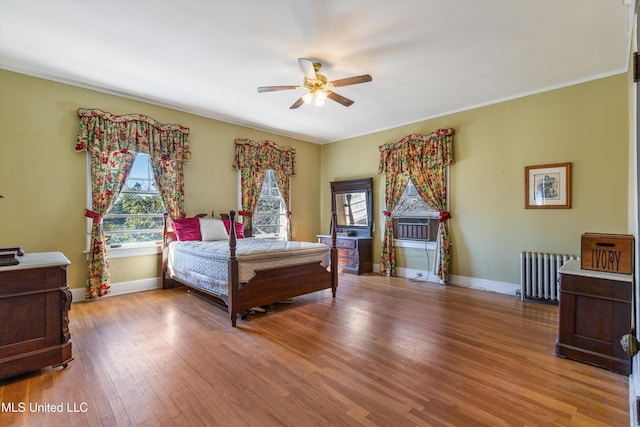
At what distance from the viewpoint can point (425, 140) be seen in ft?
16.5

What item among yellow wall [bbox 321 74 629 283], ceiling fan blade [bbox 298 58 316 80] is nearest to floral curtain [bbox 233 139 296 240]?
yellow wall [bbox 321 74 629 283]

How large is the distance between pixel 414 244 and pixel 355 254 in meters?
1.12

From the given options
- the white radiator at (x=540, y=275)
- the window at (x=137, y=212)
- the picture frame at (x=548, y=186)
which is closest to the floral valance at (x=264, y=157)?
the window at (x=137, y=212)

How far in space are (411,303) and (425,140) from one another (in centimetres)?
280

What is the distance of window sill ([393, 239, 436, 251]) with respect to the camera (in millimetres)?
5086

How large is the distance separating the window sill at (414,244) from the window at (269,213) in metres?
2.34

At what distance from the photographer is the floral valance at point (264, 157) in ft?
17.7

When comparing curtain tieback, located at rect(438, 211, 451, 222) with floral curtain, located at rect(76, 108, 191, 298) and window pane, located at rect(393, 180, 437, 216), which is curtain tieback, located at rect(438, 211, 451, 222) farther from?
floral curtain, located at rect(76, 108, 191, 298)

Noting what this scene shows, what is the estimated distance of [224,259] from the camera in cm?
320

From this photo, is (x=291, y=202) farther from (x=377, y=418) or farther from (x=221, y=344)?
(x=377, y=418)

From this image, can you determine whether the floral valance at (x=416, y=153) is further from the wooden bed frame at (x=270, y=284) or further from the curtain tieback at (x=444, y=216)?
the wooden bed frame at (x=270, y=284)

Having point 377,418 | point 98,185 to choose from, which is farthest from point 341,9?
point 98,185

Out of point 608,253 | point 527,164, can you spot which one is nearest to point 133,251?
point 608,253

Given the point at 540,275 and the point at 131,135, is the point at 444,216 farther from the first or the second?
the point at 131,135
